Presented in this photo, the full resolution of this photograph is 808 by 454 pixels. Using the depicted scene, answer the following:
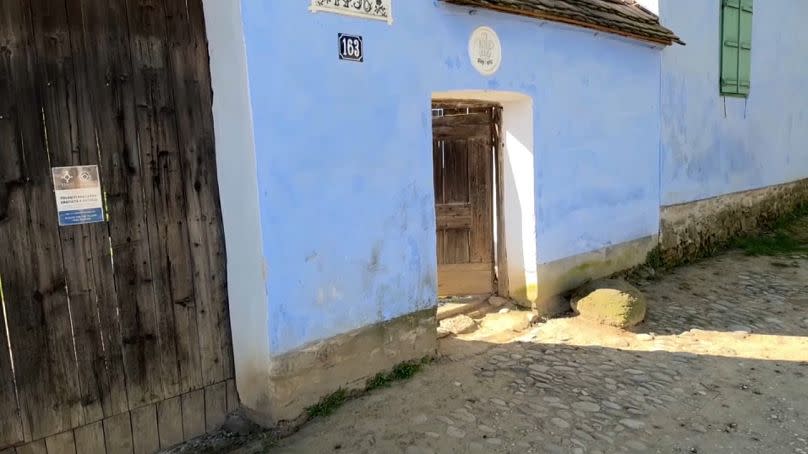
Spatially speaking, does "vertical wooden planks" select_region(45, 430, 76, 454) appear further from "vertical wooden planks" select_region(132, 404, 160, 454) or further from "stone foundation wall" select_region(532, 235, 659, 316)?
"stone foundation wall" select_region(532, 235, 659, 316)

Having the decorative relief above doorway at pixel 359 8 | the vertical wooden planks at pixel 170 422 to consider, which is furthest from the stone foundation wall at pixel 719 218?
the vertical wooden planks at pixel 170 422

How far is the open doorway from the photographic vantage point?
19.3 feet

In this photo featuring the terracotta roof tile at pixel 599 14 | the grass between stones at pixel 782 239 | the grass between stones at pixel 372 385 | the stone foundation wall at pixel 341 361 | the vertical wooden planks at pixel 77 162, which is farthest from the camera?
the grass between stones at pixel 782 239

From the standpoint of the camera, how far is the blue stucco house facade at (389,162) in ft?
11.4

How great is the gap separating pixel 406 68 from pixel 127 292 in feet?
7.76

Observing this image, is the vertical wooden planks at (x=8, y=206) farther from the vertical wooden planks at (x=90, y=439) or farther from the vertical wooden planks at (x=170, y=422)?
the vertical wooden planks at (x=170, y=422)

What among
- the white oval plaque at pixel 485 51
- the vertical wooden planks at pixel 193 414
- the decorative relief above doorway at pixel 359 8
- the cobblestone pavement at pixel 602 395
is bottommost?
the cobblestone pavement at pixel 602 395

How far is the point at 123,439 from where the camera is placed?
3297mm

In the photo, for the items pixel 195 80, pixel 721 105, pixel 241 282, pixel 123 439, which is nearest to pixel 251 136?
pixel 195 80

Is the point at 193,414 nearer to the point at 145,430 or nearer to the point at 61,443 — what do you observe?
the point at 145,430

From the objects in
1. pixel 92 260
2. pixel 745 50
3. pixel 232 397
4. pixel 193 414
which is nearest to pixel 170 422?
pixel 193 414

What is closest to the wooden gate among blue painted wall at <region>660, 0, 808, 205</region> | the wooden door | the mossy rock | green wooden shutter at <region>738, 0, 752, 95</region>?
the wooden door

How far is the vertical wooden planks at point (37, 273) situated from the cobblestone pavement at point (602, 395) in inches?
45.9

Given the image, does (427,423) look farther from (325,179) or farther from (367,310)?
(325,179)
